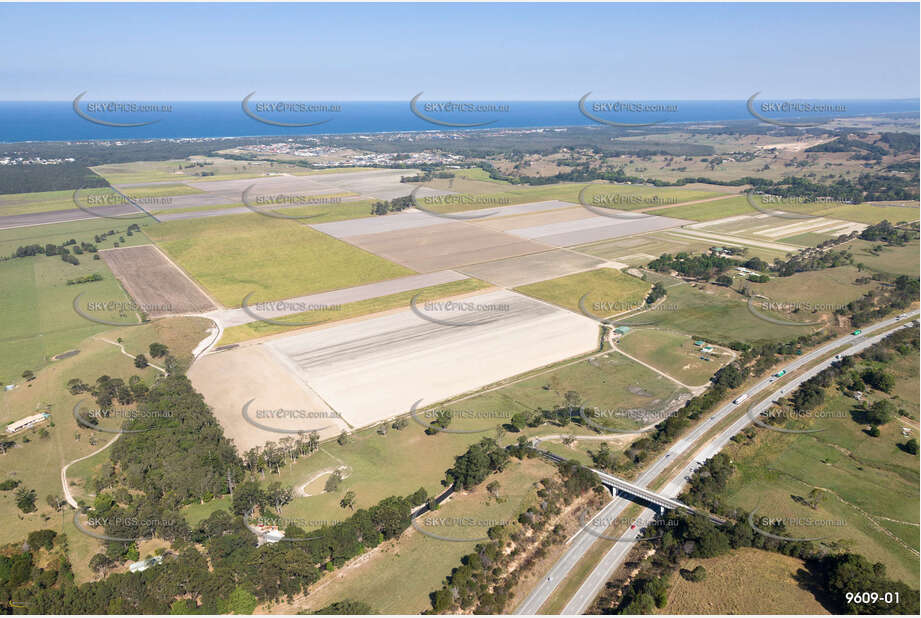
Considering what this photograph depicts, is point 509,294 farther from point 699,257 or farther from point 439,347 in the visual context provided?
point 699,257

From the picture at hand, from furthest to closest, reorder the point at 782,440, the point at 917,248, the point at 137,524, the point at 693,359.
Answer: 1. the point at 917,248
2. the point at 693,359
3. the point at 782,440
4. the point at 137,524

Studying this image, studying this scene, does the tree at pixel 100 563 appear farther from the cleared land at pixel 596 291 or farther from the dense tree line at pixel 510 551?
the cleared land at pixel 596 291

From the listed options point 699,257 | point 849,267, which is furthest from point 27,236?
point 849,267

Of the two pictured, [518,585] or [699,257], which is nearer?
[518,585]

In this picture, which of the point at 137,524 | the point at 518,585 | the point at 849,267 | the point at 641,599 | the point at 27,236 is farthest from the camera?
the point at 27,236

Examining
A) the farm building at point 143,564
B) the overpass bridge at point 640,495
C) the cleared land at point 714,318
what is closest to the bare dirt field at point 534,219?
the cleared land at point 714,318

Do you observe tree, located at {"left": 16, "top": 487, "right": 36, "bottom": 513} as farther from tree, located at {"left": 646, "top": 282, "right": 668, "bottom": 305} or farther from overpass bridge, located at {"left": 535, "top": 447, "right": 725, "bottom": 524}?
tree, located at {"left": 646, "top": 282, "right": 668, "bottom": 305}
